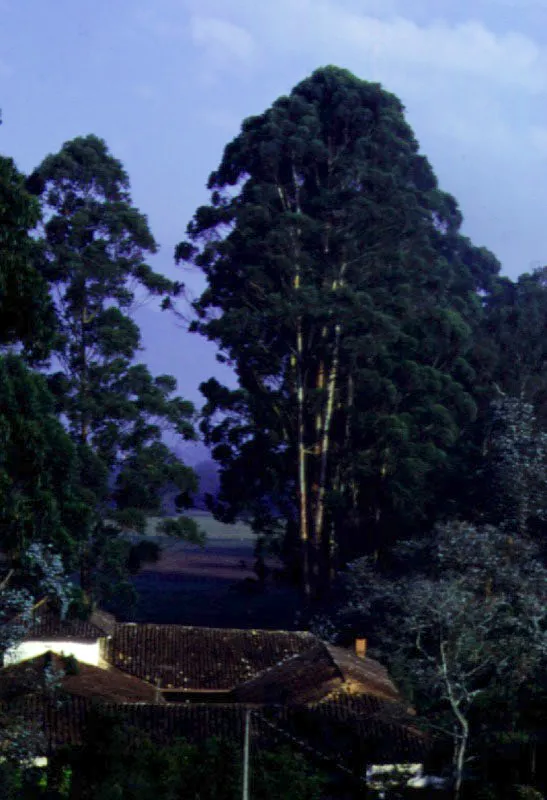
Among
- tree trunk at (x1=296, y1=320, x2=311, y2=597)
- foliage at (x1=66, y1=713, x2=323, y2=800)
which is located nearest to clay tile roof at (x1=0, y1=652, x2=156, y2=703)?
tree trunk at (x1=296, y1=320, x2=311, y2=597)

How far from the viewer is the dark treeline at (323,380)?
36188mm

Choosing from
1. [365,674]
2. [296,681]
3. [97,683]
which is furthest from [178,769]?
[97,683]

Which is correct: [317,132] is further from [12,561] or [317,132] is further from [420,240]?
[12,561]

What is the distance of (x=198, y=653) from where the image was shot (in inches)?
1390

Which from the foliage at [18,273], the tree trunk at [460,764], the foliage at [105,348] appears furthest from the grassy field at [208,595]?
the foliage at [18,273]

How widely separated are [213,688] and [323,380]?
1231 centimetres

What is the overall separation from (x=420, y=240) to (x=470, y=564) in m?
15.3

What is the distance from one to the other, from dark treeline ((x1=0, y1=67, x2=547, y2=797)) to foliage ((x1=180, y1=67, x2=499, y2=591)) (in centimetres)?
8

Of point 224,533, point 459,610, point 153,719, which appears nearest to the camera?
point 459,610

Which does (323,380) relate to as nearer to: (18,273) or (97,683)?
(97,683)

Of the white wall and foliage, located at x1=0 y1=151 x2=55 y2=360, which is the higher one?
foliage, located at x1=0 y1=151 x2=55 y2=360

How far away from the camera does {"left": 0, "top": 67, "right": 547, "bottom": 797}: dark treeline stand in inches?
1425

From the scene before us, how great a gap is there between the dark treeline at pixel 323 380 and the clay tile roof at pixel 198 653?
1670 mm

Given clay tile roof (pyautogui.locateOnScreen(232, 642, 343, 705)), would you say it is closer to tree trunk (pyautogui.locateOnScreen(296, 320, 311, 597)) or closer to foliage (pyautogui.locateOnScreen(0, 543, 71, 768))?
tree trunk (pyautogui.locateOnScreen(296, 320, 311, 597))
